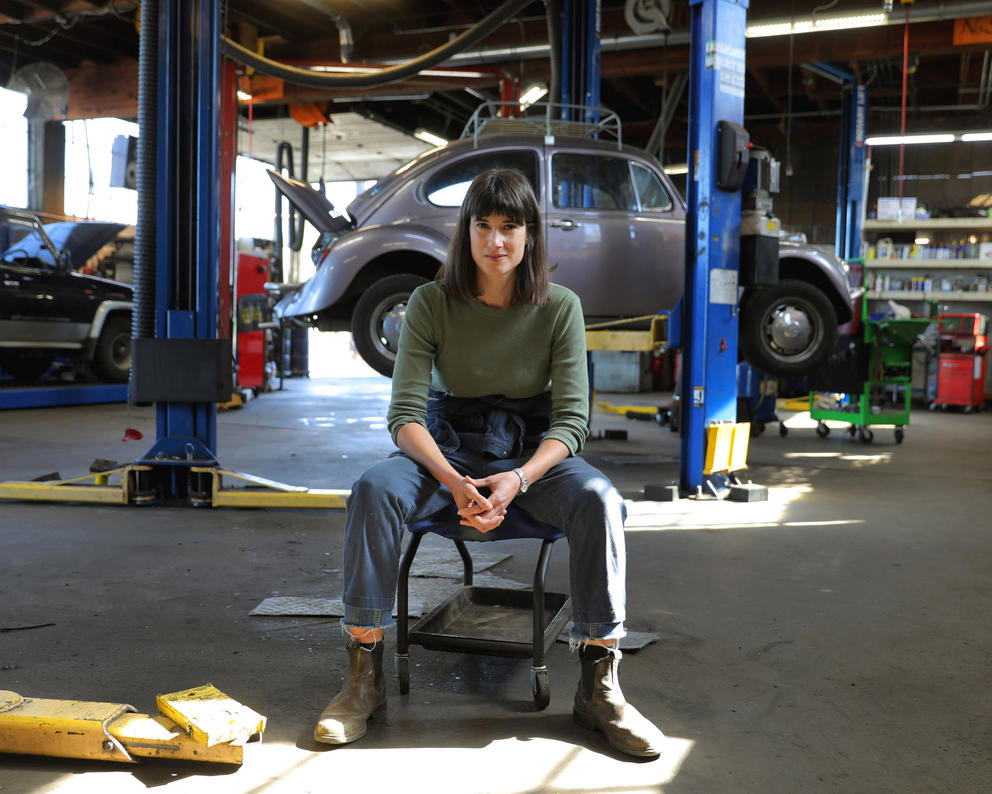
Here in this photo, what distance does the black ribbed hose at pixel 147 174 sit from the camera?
4680 mm

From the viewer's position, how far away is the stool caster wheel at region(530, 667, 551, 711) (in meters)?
2.16

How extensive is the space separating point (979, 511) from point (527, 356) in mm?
3719

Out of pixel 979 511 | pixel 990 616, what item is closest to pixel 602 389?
pixel 979 511

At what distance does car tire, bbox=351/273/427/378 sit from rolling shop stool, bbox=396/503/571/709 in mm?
3262

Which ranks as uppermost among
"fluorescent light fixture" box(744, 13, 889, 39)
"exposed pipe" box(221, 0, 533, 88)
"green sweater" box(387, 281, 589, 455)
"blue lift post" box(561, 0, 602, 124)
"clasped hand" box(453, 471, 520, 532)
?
"fluorescent light fixture" box(744, 13, 889, 39)

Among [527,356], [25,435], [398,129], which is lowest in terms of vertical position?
[25,435]

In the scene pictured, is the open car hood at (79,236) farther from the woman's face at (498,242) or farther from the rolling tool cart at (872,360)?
the woman's face at (498,242)

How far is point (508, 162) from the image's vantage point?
19.8 ft

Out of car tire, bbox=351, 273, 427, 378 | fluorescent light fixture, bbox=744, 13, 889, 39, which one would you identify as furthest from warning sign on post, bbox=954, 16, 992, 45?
car tire, bbox=351, 273, 427, 378

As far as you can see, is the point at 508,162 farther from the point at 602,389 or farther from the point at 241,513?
the point at 602,389

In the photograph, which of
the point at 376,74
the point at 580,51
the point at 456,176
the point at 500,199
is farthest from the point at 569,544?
the point at 580,51

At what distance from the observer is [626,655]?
2539 millimetres

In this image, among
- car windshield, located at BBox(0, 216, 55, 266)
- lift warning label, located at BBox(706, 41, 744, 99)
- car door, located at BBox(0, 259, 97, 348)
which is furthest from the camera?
car windshield, located at BBox(0, 216, 55, 266)

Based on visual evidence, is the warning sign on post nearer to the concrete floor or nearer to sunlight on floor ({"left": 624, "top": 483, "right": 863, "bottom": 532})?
the concrete floor
